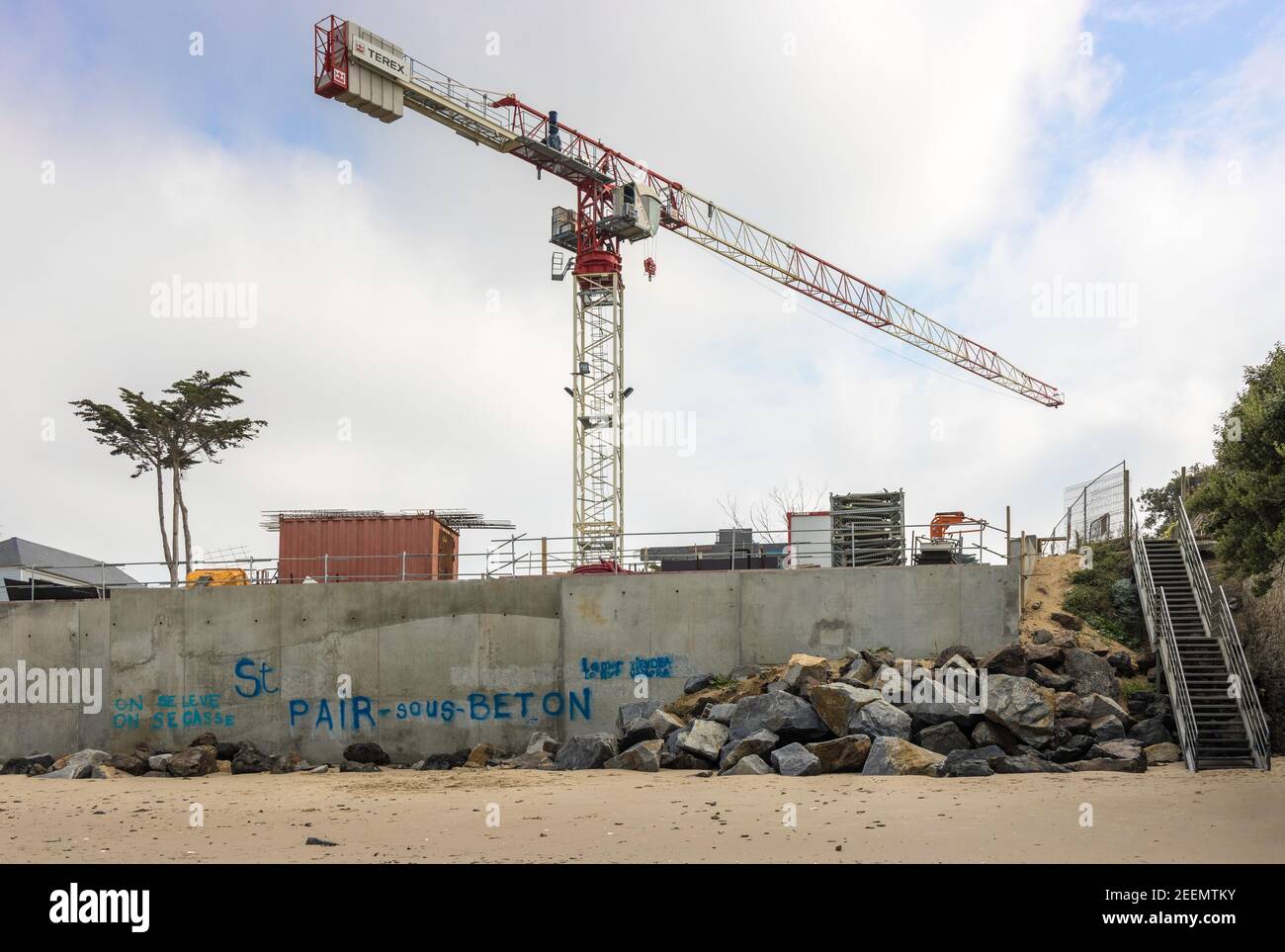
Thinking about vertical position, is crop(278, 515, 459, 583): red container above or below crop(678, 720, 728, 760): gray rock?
above

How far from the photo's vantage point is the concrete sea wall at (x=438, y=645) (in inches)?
1061

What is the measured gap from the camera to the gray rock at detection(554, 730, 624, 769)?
2358 centimetres

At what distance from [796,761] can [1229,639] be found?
9.38 meters

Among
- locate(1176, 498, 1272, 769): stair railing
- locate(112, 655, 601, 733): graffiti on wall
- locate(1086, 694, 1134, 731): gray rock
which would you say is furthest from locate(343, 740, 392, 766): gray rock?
locate(1176, 498, 1272, 769): stair railing

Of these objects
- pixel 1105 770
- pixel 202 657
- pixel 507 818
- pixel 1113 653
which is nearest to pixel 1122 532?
pixel 1113 653

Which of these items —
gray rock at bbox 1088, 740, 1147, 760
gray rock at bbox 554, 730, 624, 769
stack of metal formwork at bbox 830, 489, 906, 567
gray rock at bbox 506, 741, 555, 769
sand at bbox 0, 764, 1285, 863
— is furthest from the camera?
stack of metal formwork at bbox 830, 489, 906, 567

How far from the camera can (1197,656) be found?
23516mm

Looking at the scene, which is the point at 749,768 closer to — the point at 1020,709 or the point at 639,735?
the point at 639,735

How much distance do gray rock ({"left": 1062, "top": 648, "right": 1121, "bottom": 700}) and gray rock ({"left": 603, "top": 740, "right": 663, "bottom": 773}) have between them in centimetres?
834

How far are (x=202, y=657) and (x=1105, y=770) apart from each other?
807 inches

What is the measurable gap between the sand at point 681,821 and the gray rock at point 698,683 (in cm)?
443

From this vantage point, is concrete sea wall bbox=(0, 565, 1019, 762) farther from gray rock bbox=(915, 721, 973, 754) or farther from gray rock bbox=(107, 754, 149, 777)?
gray rock bbox=(915, 721, 973, 754)

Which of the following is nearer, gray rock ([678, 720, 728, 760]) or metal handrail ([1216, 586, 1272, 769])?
metal handrail ([1216, 586, 1272, 769])
